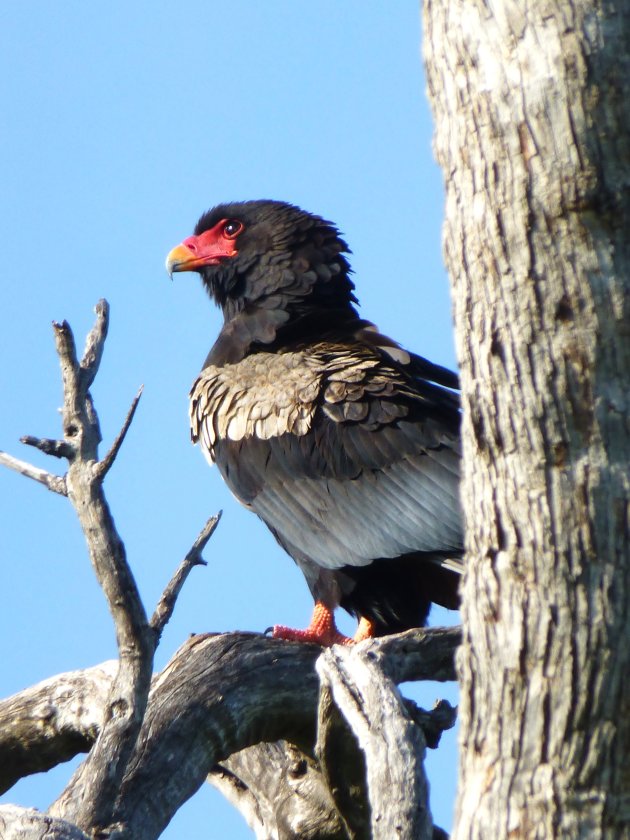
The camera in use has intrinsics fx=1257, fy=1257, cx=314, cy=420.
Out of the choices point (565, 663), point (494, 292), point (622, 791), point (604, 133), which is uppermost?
Result: point (604, 133)

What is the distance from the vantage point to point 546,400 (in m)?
2.52

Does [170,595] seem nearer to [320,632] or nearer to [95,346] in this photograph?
[95,346]

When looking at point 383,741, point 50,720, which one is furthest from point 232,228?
point 383,741

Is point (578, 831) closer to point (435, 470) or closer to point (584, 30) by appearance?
point (584, 30)

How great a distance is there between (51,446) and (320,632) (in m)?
2.22

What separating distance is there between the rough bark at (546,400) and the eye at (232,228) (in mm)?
5308

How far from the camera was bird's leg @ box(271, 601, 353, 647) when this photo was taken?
5766 millimetres

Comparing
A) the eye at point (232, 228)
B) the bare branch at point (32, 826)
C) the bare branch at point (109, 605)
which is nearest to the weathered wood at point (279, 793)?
the bare branch at point (109, 605)

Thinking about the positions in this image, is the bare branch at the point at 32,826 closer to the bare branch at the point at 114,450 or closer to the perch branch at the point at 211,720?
the perch branch at the point at 211,720

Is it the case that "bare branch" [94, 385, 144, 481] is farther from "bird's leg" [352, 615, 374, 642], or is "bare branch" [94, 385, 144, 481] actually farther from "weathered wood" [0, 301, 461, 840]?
"bird's leg" [352, 615, 374, 642]

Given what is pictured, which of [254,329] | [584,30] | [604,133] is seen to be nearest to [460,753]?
[604,133]

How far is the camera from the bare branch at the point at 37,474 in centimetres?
414

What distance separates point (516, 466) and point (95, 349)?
200cm

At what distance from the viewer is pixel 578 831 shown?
8.18 feet
